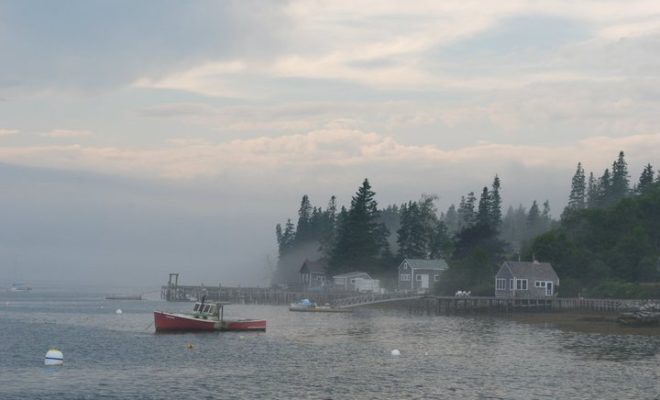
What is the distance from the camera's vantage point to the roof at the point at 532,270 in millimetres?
130000

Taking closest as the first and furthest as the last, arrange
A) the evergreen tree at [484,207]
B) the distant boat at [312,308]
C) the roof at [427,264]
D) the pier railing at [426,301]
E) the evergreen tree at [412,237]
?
the pier railing at [426,301] < the distant boat at [312,308] < the roof at [427,264] < the evergreen tree at [412,237] < the evergreen tree at [484,207]

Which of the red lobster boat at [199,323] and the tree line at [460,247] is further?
the tree line at [460,247]

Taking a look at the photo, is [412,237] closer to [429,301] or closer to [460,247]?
[460,247]

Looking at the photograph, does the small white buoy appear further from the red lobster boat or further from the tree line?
the tree line

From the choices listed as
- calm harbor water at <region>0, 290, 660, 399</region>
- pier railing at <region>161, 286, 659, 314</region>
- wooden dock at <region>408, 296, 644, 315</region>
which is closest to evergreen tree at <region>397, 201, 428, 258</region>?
pier railing at <region>161, 286, 659, 314</region>

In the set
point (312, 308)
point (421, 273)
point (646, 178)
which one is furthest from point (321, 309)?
point (646, 178)

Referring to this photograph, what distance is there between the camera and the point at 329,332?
288 ft

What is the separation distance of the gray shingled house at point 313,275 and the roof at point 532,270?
178 ft

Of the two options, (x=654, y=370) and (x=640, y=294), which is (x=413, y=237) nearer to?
(x=640, y=294)

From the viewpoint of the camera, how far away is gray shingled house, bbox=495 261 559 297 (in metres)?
130

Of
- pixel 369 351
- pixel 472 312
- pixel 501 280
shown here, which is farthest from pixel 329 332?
pixel 501 280

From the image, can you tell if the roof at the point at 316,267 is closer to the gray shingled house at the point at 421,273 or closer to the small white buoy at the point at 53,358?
the gray shingled house at the point at 421,273

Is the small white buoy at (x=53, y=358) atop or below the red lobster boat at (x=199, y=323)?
below

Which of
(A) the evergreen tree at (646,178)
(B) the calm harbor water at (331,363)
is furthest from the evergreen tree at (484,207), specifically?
(B) the calm harbor water at (331,363)
